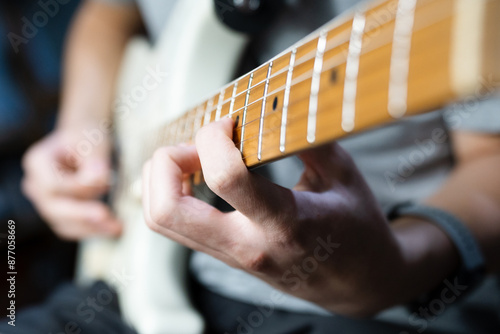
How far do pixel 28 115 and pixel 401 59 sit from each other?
1475mm

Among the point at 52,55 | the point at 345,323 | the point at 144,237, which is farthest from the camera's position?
the point at 52,55

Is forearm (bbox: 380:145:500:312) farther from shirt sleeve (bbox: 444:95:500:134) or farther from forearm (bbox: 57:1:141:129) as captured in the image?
forearm (bbox: 57:1:141:129)

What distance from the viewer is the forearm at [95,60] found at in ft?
Result: 2.77

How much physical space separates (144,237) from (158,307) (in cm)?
10

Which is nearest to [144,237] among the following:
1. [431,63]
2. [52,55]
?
[431,63]

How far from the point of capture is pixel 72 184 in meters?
0.72

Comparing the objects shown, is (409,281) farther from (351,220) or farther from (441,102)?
(441,102)

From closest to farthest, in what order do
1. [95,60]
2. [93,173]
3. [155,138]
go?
[155,138] → [93,173] → [95,60]

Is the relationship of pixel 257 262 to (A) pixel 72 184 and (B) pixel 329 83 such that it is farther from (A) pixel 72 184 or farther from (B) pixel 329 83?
(A) pixel 72 184

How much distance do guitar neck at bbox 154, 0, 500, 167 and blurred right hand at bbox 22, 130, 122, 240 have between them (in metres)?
0.50

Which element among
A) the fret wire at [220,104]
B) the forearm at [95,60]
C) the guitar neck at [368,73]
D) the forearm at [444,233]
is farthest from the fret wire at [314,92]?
the forearm at [95,60]

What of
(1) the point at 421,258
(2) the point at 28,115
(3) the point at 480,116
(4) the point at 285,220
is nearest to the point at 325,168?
(4) the point at 285,220

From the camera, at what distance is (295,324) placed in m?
0.47

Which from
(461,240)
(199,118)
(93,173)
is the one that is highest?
(199,118)
